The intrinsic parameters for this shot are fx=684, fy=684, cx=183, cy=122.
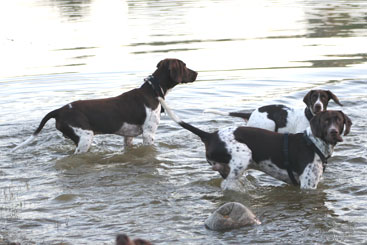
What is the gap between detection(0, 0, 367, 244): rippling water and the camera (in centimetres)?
693

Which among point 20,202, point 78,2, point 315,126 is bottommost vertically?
point 78,2

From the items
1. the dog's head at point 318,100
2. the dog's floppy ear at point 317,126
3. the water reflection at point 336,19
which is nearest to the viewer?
the dog's floppy ear at point 317,126

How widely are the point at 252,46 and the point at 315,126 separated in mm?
12671

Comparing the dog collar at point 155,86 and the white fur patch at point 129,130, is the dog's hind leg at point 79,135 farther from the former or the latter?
the dog collar at point 155,86

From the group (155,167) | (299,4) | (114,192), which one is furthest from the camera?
(299,4)

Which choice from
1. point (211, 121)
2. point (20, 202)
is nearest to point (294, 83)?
point (211, 121)

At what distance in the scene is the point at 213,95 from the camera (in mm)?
13859

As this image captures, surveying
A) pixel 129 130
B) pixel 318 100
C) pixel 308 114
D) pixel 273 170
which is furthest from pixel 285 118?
pixel 129 130

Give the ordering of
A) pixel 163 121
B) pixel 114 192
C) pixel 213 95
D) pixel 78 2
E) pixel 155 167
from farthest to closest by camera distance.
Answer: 1. pixel 78 2
2. pixel 213 95
3. pixel 163 121
4. pixel 155 167
5. pixel 114 192

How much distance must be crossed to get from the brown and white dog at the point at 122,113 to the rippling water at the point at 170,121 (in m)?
0.39

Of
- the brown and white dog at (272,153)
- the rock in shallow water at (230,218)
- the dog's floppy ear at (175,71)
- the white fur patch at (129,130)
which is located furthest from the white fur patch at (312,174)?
the white fur patch at (129,130)

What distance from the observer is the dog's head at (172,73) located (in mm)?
9680

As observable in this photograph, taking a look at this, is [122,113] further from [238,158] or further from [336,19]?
[336,19]

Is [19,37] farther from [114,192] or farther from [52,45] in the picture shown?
[114,192]
